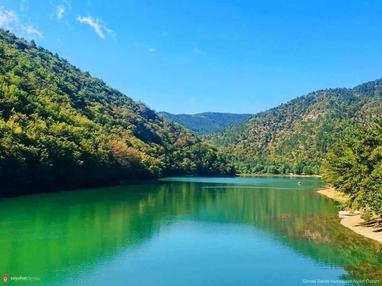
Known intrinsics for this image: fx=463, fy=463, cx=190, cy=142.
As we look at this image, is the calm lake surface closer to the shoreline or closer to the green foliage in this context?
the shoreline

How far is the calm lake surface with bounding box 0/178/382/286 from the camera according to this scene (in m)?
32.0

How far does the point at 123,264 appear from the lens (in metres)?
34.9

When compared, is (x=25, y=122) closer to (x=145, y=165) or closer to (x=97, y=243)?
(x=145, y=165)

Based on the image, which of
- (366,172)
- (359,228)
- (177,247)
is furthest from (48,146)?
(359,228)

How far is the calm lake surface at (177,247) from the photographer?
105 ft

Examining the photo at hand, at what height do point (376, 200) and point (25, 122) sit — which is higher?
point (25, 122)

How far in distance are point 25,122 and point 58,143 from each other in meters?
9.61

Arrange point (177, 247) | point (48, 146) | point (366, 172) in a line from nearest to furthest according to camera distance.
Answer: point (177, 247) < point (366, 172) < point (48, 146)

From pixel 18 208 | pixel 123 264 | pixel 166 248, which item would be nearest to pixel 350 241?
pixel 166 248

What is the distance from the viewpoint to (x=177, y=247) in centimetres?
4309

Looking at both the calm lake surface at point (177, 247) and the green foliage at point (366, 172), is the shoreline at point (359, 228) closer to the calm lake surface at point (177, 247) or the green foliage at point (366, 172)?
the calm lake surface at point (177, 247)
